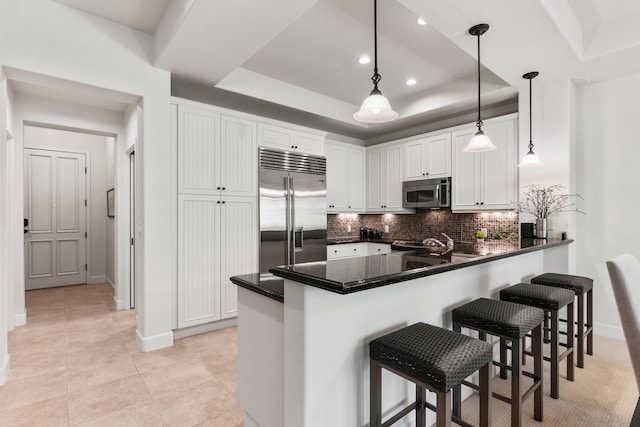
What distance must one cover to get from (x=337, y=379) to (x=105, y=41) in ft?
10.8

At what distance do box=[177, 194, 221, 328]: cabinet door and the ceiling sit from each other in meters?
1.36

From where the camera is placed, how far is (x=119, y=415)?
206 cm

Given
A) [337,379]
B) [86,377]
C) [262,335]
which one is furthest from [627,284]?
[86,377]

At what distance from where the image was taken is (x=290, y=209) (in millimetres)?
4055

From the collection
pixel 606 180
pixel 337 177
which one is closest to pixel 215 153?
pixel 337 177

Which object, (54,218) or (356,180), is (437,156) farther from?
(54,218)

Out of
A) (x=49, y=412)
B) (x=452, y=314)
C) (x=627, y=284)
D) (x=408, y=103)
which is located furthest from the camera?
(x=408, y=103)

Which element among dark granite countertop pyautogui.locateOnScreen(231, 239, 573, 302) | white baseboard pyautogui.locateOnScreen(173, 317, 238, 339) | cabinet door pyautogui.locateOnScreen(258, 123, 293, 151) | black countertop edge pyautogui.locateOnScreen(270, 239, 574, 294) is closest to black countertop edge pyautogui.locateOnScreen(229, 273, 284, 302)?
dark granite countertop pyautogui.locateOnScreen(231, 239, 573, 302)

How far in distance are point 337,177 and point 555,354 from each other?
3575mm

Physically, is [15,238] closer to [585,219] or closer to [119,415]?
[119,415]

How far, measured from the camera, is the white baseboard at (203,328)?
3367 mm

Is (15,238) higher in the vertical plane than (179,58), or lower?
lower

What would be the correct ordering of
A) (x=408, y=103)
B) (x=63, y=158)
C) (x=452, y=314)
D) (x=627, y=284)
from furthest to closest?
1. (x=63, y=158)
2. (x=408, y=103)
3. (x=452, y=314)
4. (x=627, y=284)

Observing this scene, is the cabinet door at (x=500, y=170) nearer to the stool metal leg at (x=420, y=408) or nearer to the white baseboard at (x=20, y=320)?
the stool metal leg at (x=420, y=408)
